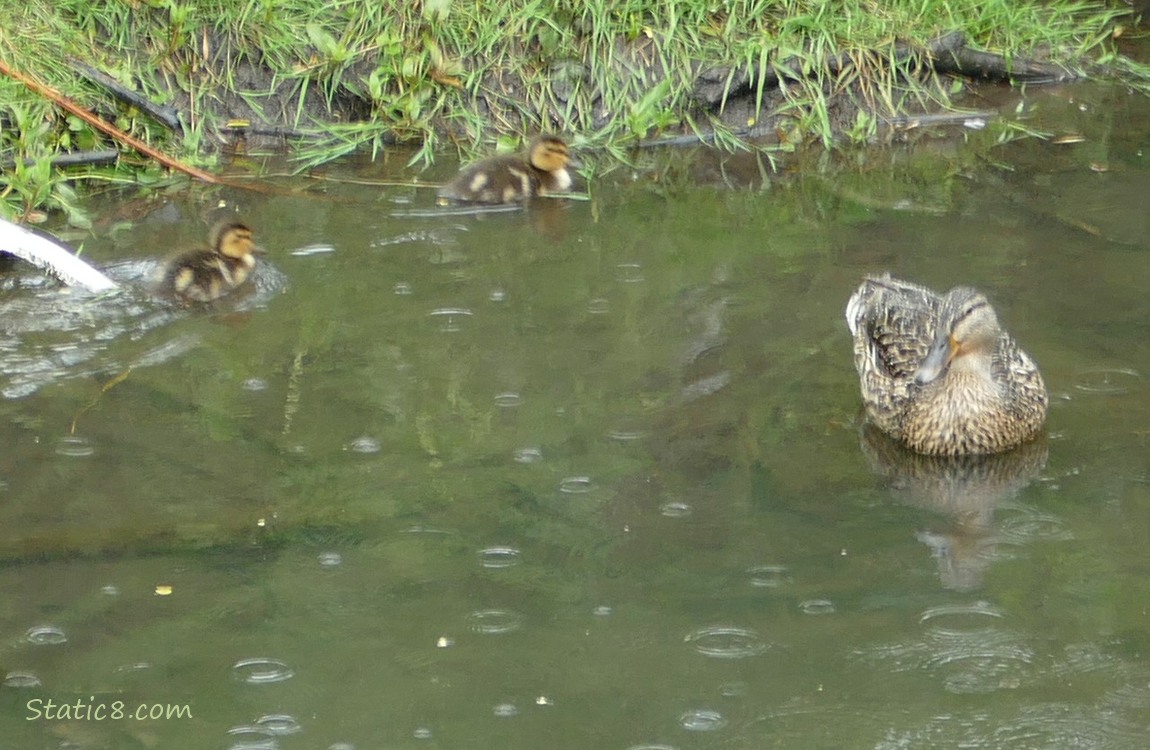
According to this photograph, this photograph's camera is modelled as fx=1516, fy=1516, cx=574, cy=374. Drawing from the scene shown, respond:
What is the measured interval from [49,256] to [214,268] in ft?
1.71

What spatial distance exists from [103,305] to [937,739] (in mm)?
3037

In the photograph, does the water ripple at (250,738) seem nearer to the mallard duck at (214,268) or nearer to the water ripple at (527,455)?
the water ripple at (527,455)

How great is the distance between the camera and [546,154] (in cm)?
562

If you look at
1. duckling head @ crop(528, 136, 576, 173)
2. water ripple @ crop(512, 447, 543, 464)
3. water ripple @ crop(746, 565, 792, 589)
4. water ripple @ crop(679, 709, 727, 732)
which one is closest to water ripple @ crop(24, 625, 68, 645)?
water ripple @ crop(512, 447, 543, 464)

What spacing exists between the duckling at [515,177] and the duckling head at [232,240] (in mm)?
927

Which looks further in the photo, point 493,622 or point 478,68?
point 478,68

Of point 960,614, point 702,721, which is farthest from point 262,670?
point 960,614

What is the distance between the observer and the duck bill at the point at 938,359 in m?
3.98

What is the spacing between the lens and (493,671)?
3.10 m

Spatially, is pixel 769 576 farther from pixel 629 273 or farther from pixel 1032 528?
pixel 629 273

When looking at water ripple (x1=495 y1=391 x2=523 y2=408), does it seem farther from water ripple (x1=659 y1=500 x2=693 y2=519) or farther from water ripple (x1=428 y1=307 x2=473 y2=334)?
water ripple (x1=659 y1=500 x2=693 y2=519)

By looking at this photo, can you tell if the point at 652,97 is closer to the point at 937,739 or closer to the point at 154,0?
the point at 154,0

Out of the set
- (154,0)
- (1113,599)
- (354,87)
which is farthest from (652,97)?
(1113,599)

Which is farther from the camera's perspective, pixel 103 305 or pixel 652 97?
pixel 652 97
